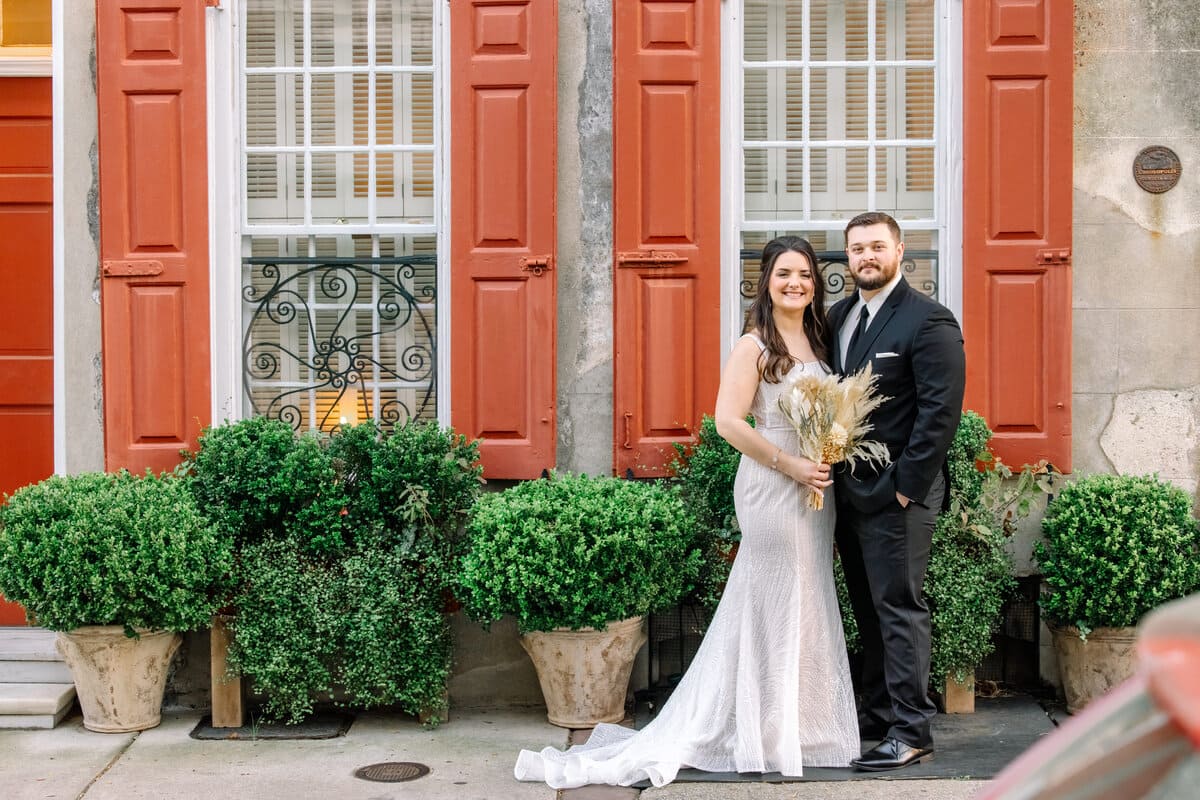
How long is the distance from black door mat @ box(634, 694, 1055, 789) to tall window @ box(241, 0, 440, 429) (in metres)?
2.17

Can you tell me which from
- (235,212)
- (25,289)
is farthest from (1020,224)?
(25,289)

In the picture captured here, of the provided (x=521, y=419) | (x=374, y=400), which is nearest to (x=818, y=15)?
(x=521, y=419)

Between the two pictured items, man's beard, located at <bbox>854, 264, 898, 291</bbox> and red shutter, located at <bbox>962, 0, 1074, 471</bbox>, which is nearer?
man's beard, located at <bbox>854, 264, 898, 291</bbox>

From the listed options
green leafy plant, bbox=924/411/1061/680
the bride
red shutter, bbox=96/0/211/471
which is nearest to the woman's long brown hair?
the bride

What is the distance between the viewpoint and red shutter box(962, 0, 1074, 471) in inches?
239

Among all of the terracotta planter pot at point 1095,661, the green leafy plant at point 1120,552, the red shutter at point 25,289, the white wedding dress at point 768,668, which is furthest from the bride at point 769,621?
the red shutter at point 25,289

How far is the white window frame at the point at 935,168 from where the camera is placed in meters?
6.25

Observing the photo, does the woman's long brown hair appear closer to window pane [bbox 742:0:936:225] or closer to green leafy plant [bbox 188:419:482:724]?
window pane [bbox 742:0:936:225]

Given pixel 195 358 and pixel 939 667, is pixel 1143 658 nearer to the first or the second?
pixel 939 667

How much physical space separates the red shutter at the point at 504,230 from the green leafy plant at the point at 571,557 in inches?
23.1

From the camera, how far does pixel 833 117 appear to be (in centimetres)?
645

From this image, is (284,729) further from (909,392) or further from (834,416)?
(909,392)

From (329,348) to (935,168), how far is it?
121 inches

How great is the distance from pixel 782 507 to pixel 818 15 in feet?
8.74
